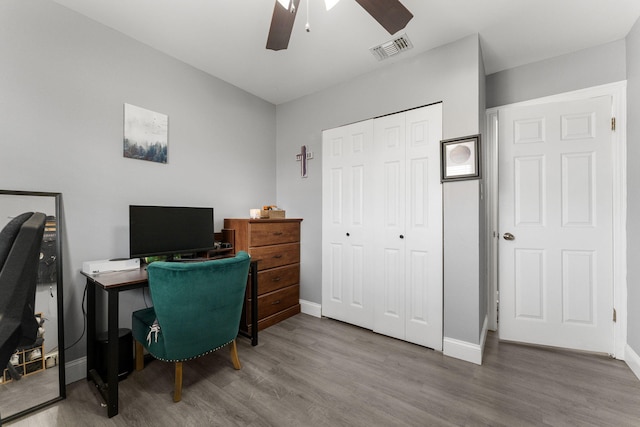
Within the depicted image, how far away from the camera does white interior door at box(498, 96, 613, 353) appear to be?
91.1 inches

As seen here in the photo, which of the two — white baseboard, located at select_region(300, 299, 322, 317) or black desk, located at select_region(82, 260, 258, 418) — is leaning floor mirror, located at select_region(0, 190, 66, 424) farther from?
white baseboard, located at select_region(300, 299, 322, 317)

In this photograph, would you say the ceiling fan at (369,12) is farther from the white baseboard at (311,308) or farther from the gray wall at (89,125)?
the white baseboard at (311,308)

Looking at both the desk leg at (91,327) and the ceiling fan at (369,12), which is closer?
the ceiling fan at (369,12)

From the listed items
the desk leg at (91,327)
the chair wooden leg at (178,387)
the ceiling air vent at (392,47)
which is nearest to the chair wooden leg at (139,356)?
the desk leg at (91,327)

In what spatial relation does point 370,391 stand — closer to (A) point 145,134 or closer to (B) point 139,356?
(B) point 139,356

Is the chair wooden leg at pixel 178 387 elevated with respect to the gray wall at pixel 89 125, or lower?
lower

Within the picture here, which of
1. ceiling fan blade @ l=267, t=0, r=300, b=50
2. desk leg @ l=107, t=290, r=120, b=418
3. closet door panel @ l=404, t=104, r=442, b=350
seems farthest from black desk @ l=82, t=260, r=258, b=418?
closet door panel @ l=404, t=104, r=442, b=350

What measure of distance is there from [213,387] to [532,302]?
9.42ft

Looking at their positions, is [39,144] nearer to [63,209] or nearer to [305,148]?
[63,209]

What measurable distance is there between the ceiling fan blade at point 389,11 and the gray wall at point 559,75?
5.95 ft

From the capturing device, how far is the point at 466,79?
224 cm

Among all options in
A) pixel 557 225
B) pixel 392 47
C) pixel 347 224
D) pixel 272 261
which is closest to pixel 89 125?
pixel 272 261

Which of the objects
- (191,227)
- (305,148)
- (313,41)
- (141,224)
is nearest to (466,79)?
(313,41)

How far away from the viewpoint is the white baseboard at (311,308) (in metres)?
3.20
